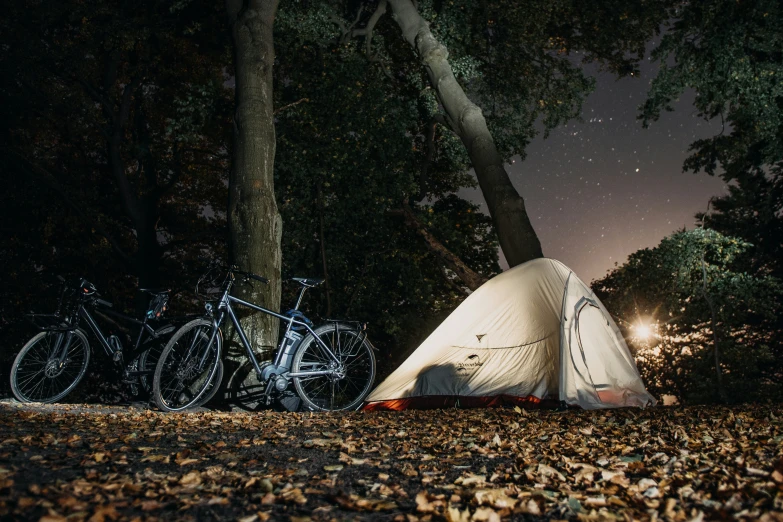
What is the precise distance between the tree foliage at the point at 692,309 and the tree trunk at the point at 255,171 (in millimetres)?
7425

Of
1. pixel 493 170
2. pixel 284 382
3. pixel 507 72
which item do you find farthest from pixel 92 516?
pixel 507 72

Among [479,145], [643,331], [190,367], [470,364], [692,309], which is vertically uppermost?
[479,145]

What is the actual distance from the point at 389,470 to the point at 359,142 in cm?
912

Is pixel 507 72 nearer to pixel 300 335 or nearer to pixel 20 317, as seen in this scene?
pixel 300 335

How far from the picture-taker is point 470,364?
6.87 meters

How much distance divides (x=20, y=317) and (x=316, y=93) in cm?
836

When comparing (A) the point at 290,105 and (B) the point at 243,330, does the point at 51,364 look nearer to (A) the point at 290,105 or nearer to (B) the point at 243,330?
(B) the point at 243,330

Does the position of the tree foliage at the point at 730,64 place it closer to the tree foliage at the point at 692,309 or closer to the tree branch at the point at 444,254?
the tree foliage at the point at 692,309

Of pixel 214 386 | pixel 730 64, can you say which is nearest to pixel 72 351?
pixel 214 386

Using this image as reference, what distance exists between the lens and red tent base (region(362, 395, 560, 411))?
6.35 m

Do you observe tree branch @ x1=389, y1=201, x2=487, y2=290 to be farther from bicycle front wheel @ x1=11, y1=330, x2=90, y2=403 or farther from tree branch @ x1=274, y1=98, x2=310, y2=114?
bicycle front wheel @ x1=11, y1=330, x2=90, y2=403

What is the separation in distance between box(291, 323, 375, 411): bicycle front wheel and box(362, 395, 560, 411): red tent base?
12.1 inches

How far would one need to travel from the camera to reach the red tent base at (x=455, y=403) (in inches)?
250

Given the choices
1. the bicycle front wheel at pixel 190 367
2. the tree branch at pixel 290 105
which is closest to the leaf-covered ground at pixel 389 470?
the bicycle front wheel at pixel 190 367
